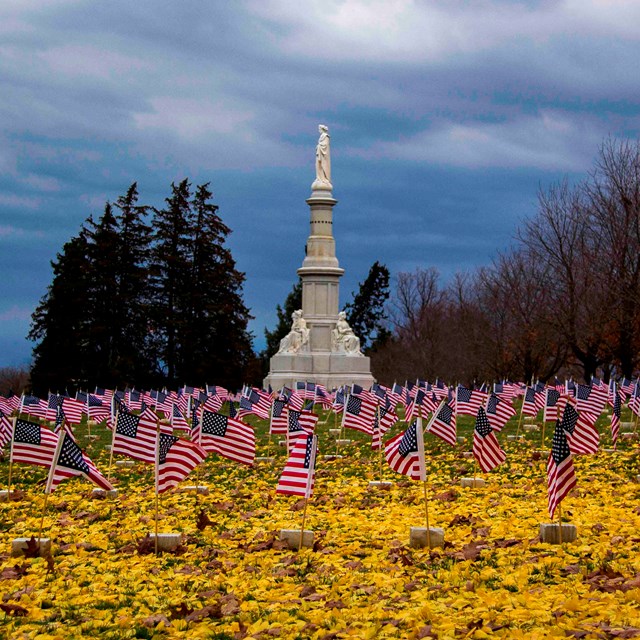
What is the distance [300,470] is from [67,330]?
2261 inches

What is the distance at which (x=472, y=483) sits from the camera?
59.5ft

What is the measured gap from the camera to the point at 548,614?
9.41m

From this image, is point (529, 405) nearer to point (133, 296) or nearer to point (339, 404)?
point (339, 404)

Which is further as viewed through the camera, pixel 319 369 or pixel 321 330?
pixel 321 330

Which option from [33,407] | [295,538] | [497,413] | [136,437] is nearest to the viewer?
[295,538]

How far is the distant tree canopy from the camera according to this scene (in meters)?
68.3

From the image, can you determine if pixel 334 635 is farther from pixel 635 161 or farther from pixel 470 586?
pixel 635 161

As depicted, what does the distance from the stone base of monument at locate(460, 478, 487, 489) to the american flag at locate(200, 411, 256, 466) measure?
3.51 metres

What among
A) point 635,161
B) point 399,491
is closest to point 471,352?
point 635,161

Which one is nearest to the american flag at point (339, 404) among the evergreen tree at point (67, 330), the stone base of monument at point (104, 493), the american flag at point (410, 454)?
the stone base of monument at point (104, 493)

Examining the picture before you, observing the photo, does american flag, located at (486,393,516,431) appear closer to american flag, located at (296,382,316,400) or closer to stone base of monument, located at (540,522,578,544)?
stone base of monument, located at (540,522,578,544)

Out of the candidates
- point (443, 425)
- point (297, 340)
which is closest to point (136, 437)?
point (443, 425)

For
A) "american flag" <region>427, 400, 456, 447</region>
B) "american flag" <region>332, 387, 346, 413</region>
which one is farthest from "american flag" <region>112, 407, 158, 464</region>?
"american flag" <region>332, 387, 346, 413</region>

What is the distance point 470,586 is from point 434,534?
7.29ft
